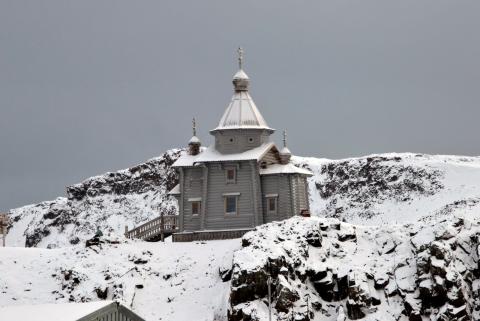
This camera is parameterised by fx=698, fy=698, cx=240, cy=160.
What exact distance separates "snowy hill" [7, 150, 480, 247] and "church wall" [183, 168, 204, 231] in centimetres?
4020

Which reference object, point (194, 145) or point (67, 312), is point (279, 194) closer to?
point (194, 145)

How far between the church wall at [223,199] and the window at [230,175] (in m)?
0.18

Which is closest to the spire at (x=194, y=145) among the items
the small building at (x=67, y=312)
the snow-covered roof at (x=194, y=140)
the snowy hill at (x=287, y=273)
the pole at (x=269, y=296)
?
the snow-covered roof at (x=194, y=140)

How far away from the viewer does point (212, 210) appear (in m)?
55.6

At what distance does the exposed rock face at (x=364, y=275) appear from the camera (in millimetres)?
40719

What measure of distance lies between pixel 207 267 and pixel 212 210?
8418 millimetres

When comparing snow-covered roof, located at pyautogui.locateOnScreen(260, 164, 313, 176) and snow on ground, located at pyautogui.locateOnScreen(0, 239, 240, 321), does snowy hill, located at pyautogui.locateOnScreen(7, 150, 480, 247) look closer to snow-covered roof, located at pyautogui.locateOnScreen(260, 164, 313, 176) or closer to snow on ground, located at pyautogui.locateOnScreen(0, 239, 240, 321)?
snow-covered roof, located at pyautogui.locateOnScreen(260, 164, 313, 176)

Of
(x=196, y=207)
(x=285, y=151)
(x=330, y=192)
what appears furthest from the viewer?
(x=330, y=192)

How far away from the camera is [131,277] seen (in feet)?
154

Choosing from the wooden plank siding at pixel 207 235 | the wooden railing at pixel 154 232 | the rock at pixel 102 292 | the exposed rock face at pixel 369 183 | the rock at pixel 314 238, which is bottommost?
the rock at pixel 102 292

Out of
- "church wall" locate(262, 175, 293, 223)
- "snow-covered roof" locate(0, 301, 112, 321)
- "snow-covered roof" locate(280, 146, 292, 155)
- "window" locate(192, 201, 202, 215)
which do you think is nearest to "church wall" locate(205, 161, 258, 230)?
"window" locate(192, 201, 202, 215)

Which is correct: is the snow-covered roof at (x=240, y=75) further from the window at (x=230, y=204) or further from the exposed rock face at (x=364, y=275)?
the exposed rock face at (x=364, y=275)

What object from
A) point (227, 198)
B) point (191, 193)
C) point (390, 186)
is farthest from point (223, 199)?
point (390, 186)

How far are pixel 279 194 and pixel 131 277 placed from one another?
570 inches
